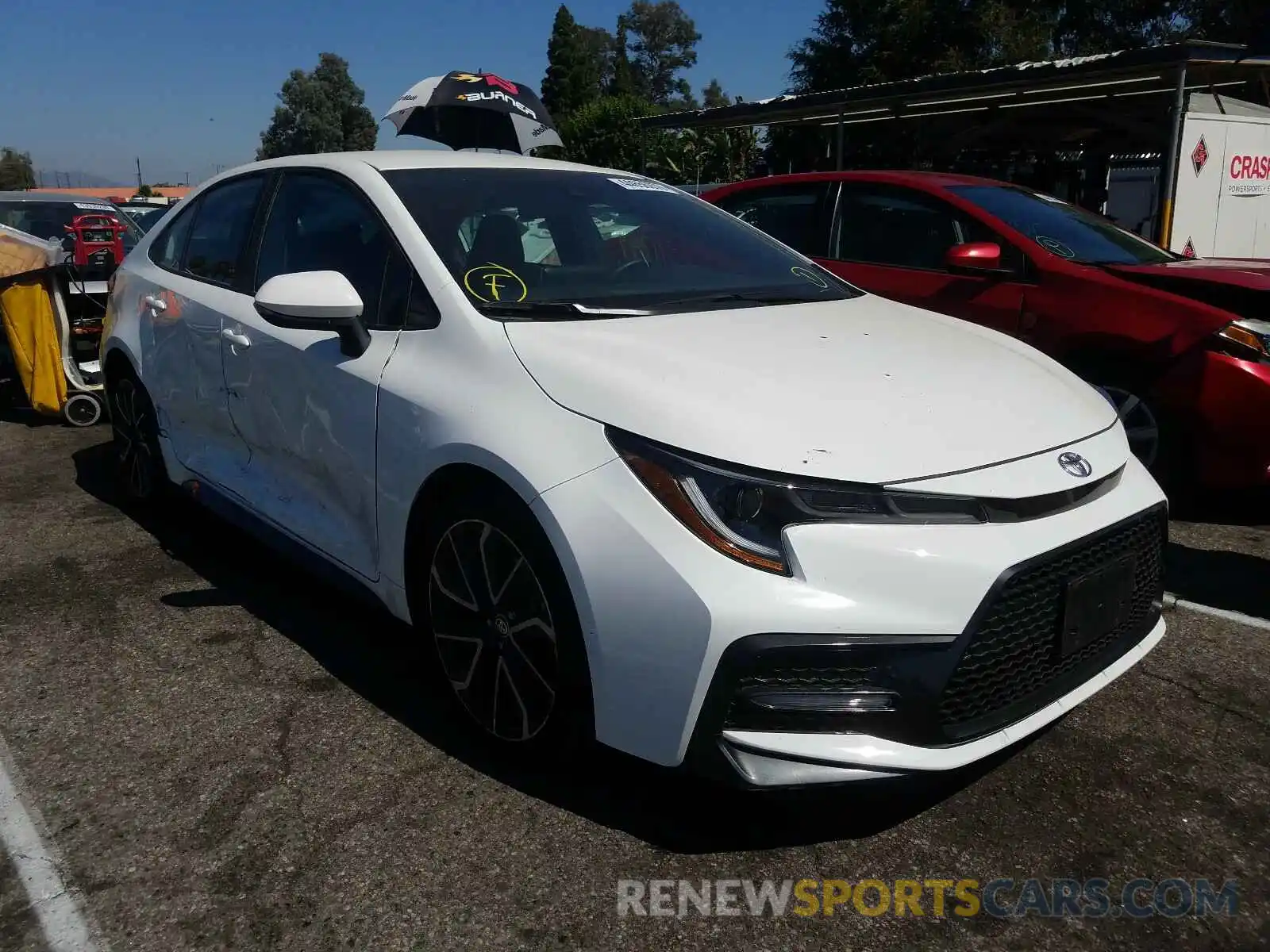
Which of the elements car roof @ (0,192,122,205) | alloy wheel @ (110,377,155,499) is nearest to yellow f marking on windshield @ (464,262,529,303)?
alloy wheel @ (110,377,155,499)

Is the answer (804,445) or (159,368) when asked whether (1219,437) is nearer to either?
(804,445)

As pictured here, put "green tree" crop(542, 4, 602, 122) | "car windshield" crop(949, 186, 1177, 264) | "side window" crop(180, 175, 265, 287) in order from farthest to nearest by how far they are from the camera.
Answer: "green tree" crop(542, 4, 602, 122)
"car windshield" crop(949, 186, 1177, 264)
"side window" crop(180, 175, 265, 287)

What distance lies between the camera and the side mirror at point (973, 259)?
4.91 metres

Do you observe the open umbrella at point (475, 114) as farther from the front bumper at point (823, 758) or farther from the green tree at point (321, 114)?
the green tree at point (321, 114)

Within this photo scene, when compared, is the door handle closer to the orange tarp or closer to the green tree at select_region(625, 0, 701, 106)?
the orange tarp

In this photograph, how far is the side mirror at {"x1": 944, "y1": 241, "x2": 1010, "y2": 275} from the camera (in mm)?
4914

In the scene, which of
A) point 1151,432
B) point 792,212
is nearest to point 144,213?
point 792,212

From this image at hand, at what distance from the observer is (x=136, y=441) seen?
4.60 metres

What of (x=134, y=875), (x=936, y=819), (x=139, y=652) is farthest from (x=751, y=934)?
(x=139, y=652)

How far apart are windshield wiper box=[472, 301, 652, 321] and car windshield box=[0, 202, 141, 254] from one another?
7663 mm

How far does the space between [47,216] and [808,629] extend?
9556mm

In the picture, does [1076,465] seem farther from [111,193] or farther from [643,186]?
[111,193]

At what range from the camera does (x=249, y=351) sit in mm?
3381

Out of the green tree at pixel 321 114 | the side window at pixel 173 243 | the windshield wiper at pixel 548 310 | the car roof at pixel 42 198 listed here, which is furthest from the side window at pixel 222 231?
the green tree at pixel 321 114
